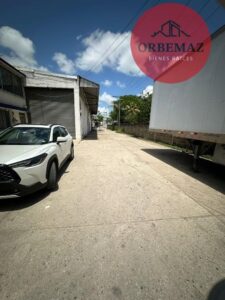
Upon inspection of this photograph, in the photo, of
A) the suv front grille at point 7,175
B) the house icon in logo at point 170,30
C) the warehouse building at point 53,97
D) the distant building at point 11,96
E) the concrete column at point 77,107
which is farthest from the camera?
the concrete column at point 77,107

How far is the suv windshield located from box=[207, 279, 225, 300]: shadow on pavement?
421cm

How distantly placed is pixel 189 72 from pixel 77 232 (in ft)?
20.2

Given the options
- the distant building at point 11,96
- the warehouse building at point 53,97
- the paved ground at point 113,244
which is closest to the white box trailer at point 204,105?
the paved ground at point 113,244

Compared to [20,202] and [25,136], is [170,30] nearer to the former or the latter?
[25,136]

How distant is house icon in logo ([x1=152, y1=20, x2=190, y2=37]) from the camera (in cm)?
728

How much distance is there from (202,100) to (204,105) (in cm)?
21

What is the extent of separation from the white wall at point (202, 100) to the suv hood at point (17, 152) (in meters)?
4.57

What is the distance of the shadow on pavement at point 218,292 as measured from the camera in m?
1.59

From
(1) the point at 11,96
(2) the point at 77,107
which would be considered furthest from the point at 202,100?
(1) the point at 11,96

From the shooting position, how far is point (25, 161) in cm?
302

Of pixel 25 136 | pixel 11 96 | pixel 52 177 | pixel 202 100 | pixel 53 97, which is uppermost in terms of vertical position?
pixel 53 97

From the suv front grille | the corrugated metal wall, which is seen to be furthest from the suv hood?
the corrugated metal wall

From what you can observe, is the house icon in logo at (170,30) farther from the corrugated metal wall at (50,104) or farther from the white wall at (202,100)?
the corrugated metal wall at (50,104)

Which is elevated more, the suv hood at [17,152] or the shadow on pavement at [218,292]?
the suv hood at [17,152]
